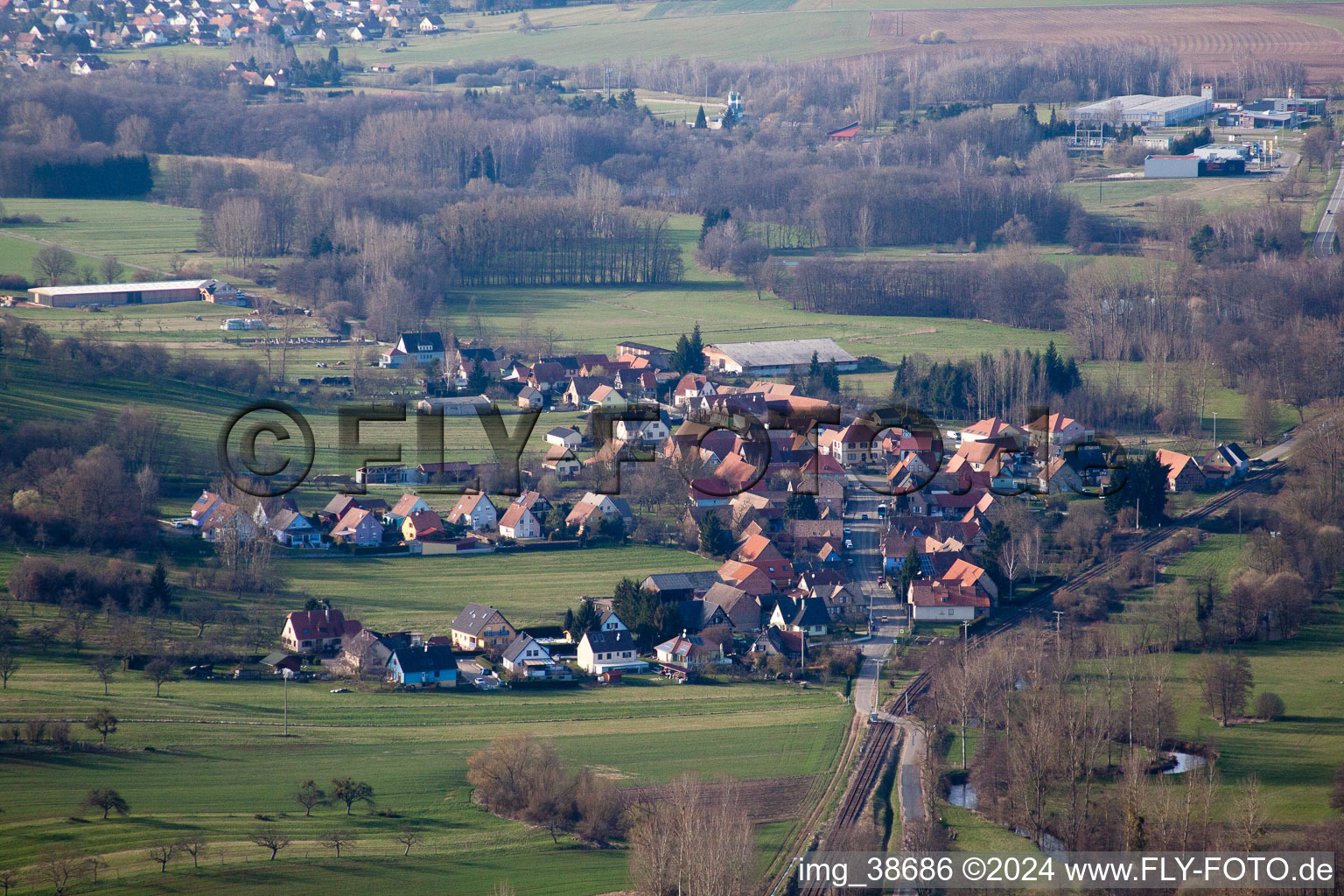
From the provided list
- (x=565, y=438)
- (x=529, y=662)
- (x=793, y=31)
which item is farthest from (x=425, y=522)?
(x=793, y=31)

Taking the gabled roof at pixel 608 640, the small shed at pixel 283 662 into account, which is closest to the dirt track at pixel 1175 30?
the gabled roof at pixel 608 640

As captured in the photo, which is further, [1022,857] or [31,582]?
[31,582]

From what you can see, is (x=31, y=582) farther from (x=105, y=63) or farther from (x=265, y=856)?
Result: (x=105, y=63)

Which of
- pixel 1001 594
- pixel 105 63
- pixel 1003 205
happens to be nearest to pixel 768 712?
pixel 1001 594

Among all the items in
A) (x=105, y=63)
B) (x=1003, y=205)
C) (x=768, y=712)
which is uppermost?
(x=105, y=63)

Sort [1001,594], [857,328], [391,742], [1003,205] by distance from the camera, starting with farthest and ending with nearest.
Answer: [1003,205]
[857,328]
[1001,594]
[391,742]

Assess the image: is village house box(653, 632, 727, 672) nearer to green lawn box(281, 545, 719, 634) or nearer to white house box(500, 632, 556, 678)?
white house box(500, 632, 556, 678)

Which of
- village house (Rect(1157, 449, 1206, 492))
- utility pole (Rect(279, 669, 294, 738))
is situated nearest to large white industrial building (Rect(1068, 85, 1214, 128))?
village house (Rect(1157, 449, 1206, 492))
